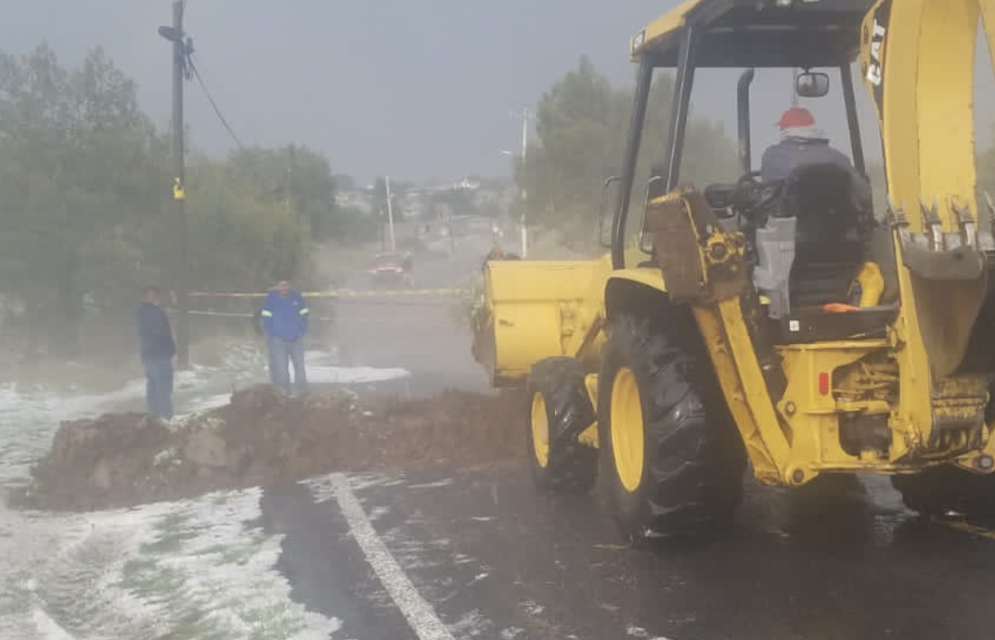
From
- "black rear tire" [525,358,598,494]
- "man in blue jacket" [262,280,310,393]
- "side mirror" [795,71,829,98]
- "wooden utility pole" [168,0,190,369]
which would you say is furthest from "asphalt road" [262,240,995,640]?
"wooden utility pole" [168,0,190,369]

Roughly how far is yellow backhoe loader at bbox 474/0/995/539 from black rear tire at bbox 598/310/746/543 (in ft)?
0.04

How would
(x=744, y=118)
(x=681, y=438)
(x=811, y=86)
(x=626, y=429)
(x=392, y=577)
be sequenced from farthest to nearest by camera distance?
(x=744, y=118)
(x=811, y=86)
(x=626, y=429)
(x=392, y=577)
(x=681, y=438)

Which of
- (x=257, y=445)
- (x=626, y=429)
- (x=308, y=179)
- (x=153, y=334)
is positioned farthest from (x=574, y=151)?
(x=308, y=179)

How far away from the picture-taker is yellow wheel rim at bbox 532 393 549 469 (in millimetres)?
8188

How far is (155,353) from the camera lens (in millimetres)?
14172

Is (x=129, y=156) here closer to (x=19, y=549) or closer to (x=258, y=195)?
(x=258, y=195)

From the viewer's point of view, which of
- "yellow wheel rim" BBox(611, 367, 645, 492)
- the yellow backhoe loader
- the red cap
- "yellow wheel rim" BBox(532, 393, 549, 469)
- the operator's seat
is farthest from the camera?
"yellow wheel rim" BBox(532, 393, 549, 469)

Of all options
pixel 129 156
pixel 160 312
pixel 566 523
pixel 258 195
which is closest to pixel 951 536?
pixel 566 523

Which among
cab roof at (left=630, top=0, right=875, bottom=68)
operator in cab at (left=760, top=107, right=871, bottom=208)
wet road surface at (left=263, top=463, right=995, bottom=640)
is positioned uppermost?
cab roof at (left=630, top=0, right=875, bottom=68)

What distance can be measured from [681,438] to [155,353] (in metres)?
9.79

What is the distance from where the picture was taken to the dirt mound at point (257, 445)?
9.66 metres

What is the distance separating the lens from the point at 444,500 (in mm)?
8594

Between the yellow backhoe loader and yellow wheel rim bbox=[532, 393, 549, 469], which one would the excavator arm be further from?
yellow wheel rim bbox=[532, 393, 549, 469]

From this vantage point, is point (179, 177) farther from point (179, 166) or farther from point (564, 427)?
point (564, 427)
